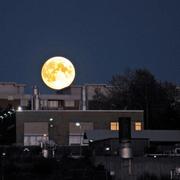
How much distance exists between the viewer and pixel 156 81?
381ft

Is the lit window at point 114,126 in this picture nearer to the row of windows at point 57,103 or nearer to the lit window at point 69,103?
the row of windows at point 57,103

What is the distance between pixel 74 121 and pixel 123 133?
60879 mm

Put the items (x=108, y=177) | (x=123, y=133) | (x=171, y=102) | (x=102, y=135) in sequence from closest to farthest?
(x=123, y=133) < (x=108, y=177) < (x=102, y=135) < (x=171, y=102)

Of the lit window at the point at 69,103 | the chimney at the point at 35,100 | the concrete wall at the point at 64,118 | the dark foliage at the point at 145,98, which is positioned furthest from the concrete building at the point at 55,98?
the concrete wall at the point at 64,118

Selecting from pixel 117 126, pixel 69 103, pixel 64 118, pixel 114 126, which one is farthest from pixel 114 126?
pixel 69 103

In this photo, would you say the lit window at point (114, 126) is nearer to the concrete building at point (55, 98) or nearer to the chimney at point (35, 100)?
the chimney at point (35, 100)

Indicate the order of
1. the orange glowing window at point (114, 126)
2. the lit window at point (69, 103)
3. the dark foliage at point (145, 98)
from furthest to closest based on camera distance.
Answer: the lit window at point (69, 103)
the dark foliage at point (145, 98)
the orange glowing window at point (114, 126)

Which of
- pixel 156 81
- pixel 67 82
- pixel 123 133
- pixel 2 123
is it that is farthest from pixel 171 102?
pixel 123 133

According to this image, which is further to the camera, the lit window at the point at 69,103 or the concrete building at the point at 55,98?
the lit window at the point at 69,103

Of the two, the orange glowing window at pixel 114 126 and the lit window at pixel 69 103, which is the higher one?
the lit window at pixel 69 103

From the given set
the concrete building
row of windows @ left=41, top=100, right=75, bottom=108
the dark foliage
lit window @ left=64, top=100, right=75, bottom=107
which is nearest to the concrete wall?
the dark foliage

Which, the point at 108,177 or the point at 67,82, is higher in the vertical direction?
the point at 67,82

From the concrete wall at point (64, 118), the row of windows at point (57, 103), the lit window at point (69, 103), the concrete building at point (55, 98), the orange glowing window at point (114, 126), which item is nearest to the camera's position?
the concrete wall at point (64, 118)

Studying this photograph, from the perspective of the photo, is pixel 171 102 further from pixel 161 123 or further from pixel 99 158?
pixel 99 158
